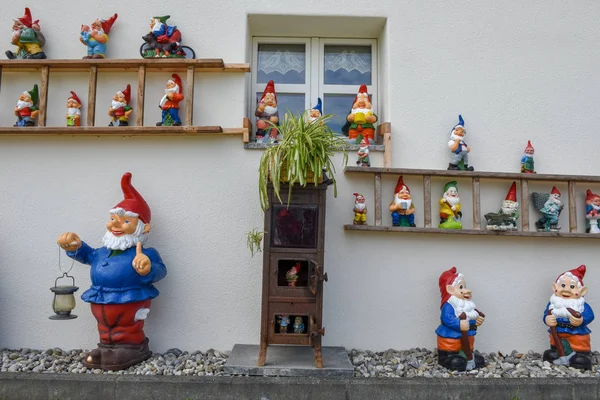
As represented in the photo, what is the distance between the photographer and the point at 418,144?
14.5 feet

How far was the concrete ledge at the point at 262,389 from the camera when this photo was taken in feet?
10.9

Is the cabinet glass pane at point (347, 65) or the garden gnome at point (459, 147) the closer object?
the garden gnome at point (459, 147)

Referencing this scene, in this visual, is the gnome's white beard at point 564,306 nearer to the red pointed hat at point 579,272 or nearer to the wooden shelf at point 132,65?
the red pointed hat at point 579,272

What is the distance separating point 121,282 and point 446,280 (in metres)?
2.75

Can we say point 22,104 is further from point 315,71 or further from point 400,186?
point 400,186

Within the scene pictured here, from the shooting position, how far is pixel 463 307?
3816mm

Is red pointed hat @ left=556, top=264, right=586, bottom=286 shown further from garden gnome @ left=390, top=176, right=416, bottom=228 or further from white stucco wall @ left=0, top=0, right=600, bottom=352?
garden gnome @ left=390, top=176, right=416, bottom=228

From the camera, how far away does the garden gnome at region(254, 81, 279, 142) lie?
4391 mm

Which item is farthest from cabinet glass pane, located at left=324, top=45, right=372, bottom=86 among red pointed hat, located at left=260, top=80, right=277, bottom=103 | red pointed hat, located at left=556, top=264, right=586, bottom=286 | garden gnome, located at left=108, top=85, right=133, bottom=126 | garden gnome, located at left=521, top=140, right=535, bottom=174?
red pointed hat, located at left=556, top=264, right=586, bottom=286

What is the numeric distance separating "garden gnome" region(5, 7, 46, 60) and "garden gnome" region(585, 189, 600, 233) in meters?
Answer: 5.43

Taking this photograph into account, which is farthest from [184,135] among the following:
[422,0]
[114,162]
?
[422,0]

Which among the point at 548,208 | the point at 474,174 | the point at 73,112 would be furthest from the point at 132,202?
the point at 548,208

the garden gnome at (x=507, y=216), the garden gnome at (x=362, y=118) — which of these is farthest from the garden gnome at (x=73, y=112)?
the garden gnome at (x=507, y=216)

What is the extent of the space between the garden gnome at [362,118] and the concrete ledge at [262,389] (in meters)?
2.25
